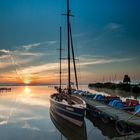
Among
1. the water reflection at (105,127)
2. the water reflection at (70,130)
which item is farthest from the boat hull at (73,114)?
the water reflection at (105,127)

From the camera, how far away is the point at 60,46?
40.2m

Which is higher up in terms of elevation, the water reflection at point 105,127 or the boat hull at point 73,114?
the boat hull at point 73,114

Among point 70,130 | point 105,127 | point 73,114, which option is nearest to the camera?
point 73,114

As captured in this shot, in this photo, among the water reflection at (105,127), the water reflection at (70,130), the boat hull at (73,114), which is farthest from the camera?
the boat hull at (73,114)

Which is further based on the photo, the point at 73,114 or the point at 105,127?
the point at 105,127

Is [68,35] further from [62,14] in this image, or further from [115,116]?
[115,116]

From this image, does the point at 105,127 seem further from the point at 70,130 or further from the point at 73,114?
the point at 73,114

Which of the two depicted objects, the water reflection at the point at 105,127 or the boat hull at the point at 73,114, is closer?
the water reflection at the point at 105,127

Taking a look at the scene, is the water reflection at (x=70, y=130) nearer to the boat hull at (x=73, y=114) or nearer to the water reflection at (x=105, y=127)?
the boat hull at (x=73, y=114)

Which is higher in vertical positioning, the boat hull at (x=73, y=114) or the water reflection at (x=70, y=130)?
the boat hull at (x=73, y=114)

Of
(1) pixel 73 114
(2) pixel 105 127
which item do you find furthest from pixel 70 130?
(2) pixel 105 127

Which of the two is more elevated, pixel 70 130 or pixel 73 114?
pixel 73 114

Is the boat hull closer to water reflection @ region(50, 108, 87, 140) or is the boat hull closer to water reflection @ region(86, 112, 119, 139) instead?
water reflection @ region(50, 108, 87, 140)

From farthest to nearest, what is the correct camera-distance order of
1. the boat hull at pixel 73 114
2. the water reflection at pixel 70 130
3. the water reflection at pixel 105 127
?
the boat hull at pixel 73 114, the water reflection at pixel 105 127, the water reflection at pixel 70 130
